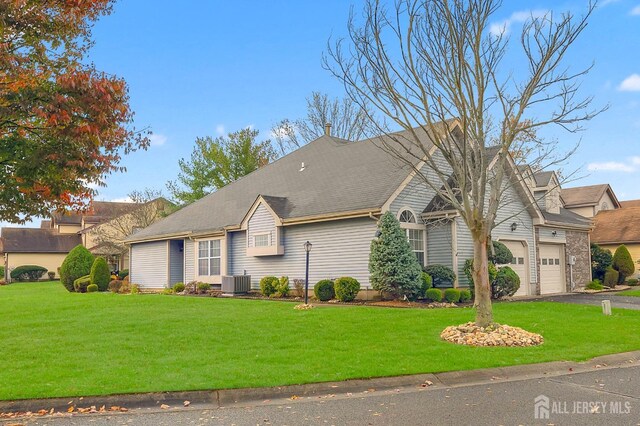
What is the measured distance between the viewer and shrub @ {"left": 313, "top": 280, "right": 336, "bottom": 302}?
1909 centimetres

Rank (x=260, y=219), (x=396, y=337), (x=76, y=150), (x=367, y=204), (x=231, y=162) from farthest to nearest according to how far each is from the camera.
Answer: (x=231, y=162), (x=260, y=219), (x=367, y=204), (x=396, y=337), (x=76, y=150)

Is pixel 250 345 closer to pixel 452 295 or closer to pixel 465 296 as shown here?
pixel 452 295

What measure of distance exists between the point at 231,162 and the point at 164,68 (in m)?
29.0

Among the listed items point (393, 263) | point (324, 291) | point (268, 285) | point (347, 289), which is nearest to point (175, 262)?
point (268, 285)

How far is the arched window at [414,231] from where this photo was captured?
63.2ft

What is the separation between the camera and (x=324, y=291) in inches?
752

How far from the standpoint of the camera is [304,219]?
20.5 meters

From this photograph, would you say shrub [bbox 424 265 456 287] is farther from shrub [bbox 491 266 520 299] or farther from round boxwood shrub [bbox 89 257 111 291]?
round boxwood shrub [bbox 89 257 111 291]

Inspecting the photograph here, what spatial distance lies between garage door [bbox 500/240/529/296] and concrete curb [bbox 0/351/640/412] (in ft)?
42.8

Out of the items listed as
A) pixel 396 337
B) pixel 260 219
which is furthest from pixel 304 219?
pixel 396 337

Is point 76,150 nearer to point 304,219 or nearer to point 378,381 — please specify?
point 378,381

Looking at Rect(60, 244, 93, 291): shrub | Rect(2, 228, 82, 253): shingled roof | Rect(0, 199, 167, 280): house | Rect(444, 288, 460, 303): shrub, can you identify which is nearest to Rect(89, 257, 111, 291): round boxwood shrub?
Rect(60, 244, 93, 291): shrub

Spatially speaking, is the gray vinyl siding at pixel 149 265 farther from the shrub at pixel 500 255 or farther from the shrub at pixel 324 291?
the shrub at pixel 500 255

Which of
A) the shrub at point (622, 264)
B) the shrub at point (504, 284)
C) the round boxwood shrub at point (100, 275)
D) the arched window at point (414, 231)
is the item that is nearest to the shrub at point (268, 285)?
the arched window at point (414, 231)
